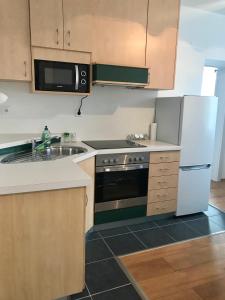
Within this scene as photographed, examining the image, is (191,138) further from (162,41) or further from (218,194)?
(218,194)

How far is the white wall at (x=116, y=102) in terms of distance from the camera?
272cm

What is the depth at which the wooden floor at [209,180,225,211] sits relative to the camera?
345 cm

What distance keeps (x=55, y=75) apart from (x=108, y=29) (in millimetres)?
760

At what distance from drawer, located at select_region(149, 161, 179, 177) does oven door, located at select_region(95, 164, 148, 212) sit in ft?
0.26

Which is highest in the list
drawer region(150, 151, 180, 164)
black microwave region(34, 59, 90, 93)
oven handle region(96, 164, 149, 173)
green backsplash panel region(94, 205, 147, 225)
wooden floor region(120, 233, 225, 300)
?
black microwave region(34, 59, 90, 93)

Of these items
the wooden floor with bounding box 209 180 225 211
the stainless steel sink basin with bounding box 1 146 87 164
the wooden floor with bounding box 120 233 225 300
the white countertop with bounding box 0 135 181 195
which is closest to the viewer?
the white countertop with bounding box 0 135 181 195

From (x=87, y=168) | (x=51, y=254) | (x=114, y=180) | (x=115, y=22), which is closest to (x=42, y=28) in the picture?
(x=115, y=22)

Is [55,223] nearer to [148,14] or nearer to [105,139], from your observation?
[105,139]

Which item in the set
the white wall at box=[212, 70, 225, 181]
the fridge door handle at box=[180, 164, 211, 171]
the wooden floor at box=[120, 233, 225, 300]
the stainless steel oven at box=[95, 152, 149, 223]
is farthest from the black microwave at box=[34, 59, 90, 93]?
the white wall at box=[212, 70, 225, 181]

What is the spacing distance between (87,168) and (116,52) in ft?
4.28

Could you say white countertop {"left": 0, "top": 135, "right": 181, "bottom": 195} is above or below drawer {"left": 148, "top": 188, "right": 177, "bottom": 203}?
above

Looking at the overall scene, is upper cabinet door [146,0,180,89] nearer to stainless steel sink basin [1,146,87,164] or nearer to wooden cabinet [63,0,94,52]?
wooden cabinet [63,0,94,52]

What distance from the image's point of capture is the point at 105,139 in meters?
3.14

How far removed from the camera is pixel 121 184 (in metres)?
2.65
